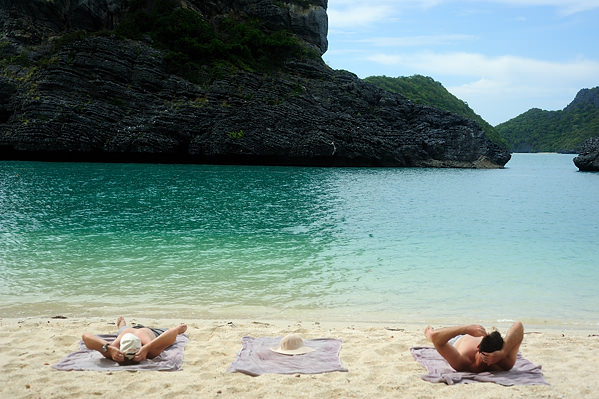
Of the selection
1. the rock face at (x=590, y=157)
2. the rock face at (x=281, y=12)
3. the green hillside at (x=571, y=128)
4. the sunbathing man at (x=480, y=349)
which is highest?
the rock face at (x=281, y=12)

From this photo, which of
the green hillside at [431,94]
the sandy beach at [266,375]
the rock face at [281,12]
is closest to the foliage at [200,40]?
the rock face at [281,12]

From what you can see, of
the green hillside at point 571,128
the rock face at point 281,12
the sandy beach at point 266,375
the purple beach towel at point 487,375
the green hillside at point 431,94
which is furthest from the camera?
the green hillside at point 571,128

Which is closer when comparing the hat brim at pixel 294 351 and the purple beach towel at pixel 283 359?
the purple beach towel at pixel 283 359

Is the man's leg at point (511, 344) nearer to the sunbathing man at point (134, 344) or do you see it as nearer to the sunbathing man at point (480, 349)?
the sunbathing man at point (480, 349)

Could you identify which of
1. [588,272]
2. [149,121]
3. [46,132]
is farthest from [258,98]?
[588,272]

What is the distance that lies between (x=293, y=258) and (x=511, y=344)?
369 inches

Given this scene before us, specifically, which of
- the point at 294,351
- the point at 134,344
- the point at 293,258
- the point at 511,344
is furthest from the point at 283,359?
the point at 293,258

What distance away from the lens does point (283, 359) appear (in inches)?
279

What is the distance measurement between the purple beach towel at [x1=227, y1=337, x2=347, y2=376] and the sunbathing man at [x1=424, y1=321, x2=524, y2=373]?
4.68ft

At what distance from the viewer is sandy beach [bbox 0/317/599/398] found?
5957 millimetres

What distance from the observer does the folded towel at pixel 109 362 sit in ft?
21.8

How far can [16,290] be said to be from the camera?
37.4 ft

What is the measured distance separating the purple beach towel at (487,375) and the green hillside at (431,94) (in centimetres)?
13194

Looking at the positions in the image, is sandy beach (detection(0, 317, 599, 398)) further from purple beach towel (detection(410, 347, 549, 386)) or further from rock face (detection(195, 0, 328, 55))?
rock face (detection(195, 0, 328, 55))
